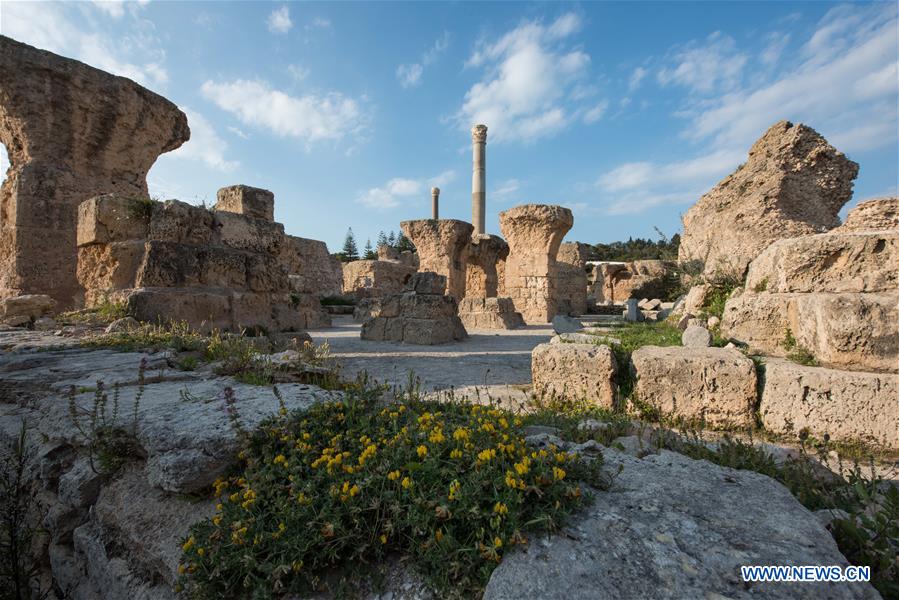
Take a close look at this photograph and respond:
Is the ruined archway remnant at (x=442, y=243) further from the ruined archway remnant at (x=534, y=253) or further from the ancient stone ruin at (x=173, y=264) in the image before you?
the ancient stone ruin at (x=173, y=264)

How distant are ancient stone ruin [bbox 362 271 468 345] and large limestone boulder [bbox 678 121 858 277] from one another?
493cm

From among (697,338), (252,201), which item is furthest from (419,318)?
(697,338)

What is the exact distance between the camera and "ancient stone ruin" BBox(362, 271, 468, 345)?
8609mm

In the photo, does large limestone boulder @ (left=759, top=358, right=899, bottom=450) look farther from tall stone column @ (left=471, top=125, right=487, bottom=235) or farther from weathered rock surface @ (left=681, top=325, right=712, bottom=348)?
tall stone column @ (left=471, top=125, right=487, bottom=235)

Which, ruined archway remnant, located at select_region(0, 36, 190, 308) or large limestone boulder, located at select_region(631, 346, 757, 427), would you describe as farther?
ruined archway remnant, located at select_region(0, 36, 190, 308)

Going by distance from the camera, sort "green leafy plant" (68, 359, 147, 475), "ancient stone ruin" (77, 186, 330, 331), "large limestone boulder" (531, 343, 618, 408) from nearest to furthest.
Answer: "green leafy plant" (68, 359, 147, 475) → "large limestone boulder" (531, 343, 618, 408) → "ancient stone ruin" (77, 186, 330, 331)

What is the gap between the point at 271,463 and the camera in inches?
66.2

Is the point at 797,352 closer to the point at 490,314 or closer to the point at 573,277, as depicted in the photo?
the point at 490,314

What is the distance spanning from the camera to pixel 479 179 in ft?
88.1

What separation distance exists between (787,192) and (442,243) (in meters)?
9.31

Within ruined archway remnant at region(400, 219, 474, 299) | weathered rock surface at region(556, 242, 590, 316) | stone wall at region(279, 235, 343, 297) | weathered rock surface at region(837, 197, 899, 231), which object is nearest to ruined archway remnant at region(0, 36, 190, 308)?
ruined archway remnant at region(400, 219, 474, 299)

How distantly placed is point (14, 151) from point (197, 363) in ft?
27.4

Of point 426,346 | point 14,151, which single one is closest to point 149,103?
point 14,151

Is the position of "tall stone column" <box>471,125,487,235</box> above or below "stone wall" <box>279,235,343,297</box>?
above
